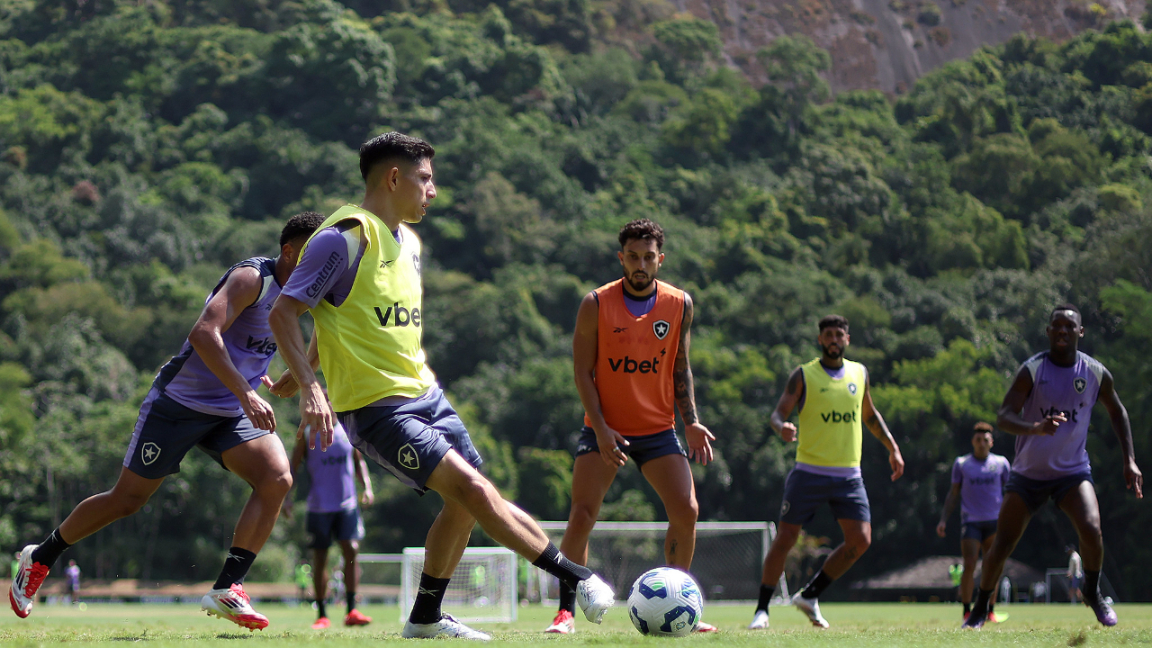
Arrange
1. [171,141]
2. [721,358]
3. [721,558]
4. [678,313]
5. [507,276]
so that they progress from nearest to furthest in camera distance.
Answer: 1. [678,313]
2. [721,558]
3. [721,358]
4. [507,276]
5. [171,141]

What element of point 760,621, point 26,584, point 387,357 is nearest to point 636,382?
point 387,357

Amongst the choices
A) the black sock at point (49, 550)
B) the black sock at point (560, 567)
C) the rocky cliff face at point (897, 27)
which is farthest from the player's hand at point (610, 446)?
the rocky cliff face at point (897, 27)

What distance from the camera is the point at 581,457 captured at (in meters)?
7.83

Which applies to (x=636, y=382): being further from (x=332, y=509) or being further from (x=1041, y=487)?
(x=332, y=509)

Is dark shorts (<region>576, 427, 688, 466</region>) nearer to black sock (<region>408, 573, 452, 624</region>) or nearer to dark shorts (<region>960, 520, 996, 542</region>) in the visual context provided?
black sock (<region>408, 573, 452, 624</region>)

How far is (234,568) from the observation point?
6.43 meters

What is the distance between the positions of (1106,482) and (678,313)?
136ft

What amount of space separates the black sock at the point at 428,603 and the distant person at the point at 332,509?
18.4 ft

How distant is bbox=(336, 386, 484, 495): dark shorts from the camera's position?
554 centimetres

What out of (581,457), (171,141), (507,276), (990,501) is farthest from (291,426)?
(171,141)

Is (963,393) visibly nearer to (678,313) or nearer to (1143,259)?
(1143,259)

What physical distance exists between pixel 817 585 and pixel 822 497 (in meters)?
0.67

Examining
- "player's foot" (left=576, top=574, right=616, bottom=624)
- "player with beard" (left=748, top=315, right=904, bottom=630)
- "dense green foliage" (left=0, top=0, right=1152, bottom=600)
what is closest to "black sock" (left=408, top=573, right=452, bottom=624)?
"player's foot" (left=576, top=574, right=616, bottom=624)

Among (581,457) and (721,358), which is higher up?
(581,457)
